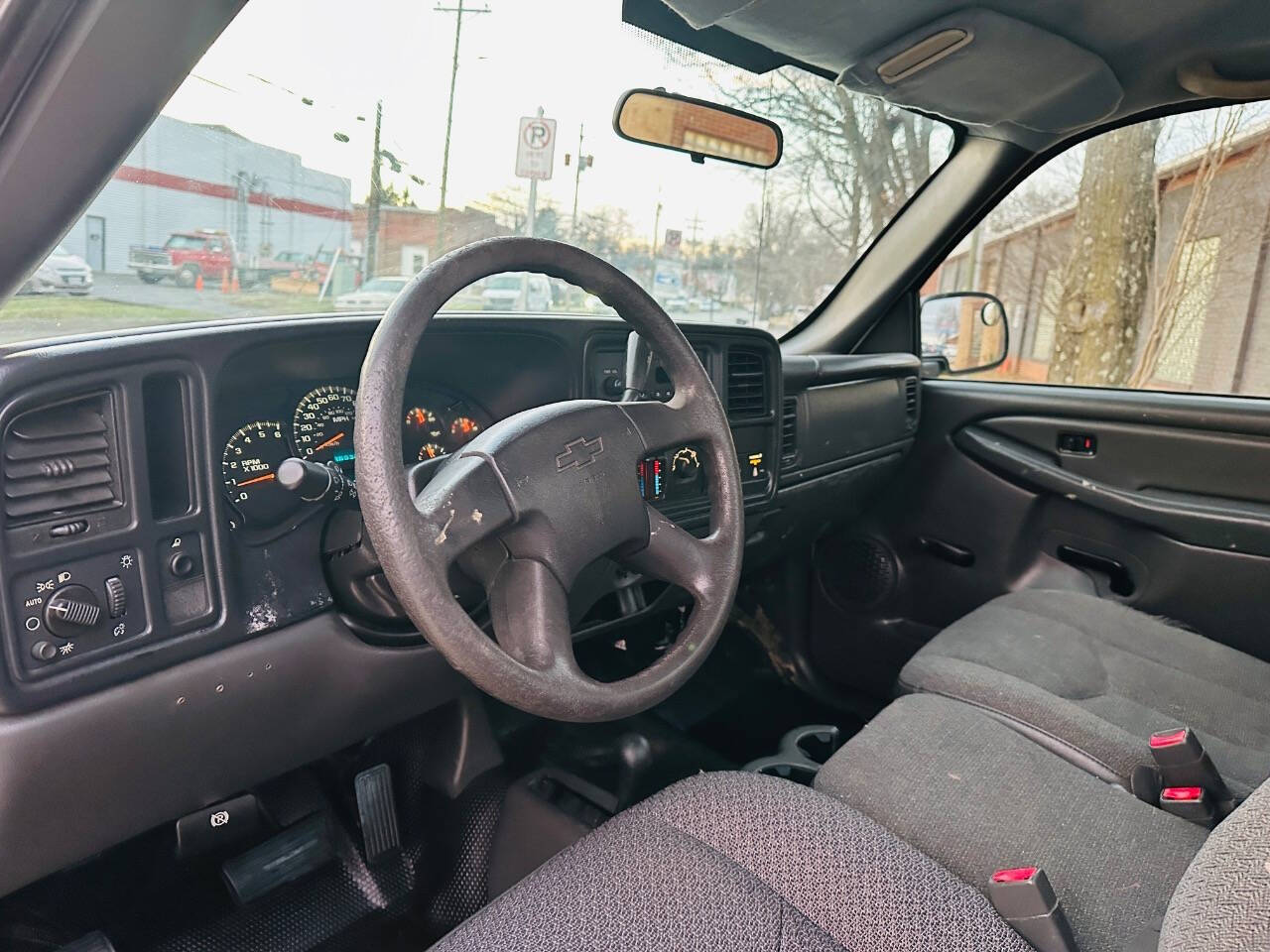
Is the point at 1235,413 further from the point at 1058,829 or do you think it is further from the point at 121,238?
the point at 121,238

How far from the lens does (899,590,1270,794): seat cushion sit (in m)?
1.51

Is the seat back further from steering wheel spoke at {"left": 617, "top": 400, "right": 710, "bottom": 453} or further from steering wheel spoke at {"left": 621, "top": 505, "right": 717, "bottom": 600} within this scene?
steering wheel spoke at {"left": 617, "top": 400, "right": 710, "bottom": 453}

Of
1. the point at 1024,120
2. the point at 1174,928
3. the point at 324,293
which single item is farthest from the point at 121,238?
the point at 1024,120

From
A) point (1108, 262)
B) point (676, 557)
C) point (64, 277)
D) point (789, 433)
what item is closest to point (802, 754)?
point (789, 433)

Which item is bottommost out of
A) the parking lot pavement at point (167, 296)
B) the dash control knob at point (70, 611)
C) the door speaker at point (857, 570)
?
the door speaker at point (857, 570)

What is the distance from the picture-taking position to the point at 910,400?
8.71 feet

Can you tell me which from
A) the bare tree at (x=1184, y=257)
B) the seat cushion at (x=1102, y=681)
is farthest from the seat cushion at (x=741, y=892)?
the bare tree at (x=1184, y=257)

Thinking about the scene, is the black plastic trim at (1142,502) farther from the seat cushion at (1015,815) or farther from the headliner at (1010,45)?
the seat cushion at (1015,815)

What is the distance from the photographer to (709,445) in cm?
141

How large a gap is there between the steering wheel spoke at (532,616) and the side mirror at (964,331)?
1.98 metres

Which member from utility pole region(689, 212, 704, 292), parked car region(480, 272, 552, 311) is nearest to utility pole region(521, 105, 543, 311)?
parked car region(480, 272, 552, 311)

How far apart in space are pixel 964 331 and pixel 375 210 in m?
1.85

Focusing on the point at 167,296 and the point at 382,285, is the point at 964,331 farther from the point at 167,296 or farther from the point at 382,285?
the point at 167,296

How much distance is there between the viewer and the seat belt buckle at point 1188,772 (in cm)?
134
